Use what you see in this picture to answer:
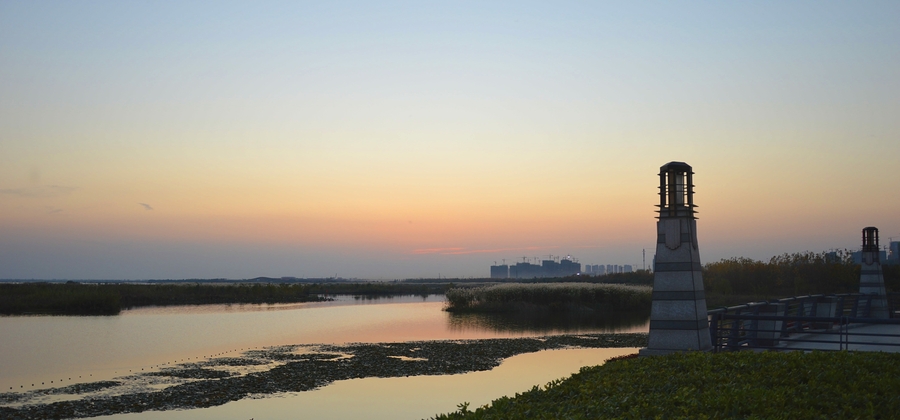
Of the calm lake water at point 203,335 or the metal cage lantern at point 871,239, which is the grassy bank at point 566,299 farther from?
the metal cage lantern at point 871,239

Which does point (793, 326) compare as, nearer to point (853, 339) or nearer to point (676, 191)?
point (853, 339)

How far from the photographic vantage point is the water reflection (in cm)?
3395

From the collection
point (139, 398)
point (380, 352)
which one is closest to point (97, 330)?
point (380, 352)

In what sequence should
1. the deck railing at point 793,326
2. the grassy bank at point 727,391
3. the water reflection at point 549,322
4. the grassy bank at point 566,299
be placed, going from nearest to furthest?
the grassy bank at point 727,391
the deck railing at point 793,326
the water reflection at point 549,322
the grassy bank at point 566,299

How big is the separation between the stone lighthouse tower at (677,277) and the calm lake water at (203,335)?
5.45 metres

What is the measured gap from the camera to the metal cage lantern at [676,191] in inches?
451

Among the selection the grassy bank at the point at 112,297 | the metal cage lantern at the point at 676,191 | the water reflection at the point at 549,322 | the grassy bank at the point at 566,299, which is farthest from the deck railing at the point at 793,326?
the grassy bank at the point at 112,297

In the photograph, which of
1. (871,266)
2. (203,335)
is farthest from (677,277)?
(203,335)

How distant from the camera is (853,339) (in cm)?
1524

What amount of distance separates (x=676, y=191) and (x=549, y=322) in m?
27.9

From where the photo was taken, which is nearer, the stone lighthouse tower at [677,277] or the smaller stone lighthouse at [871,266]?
the stone lighthouse tower at [677,277]

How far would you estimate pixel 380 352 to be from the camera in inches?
963

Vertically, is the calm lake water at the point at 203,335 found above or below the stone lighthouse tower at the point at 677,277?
below

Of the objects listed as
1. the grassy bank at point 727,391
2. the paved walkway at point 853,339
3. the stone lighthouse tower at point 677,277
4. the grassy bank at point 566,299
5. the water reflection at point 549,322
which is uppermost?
the stone lighthouse tower at point 677,277
